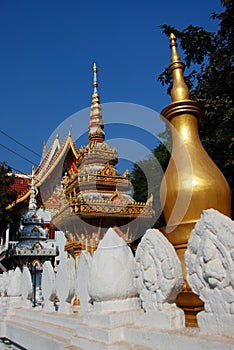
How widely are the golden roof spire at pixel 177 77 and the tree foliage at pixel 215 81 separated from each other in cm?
396

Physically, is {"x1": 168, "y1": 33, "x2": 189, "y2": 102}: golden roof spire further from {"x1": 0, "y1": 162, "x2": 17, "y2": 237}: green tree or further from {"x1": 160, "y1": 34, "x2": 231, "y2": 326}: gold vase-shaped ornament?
{"x1": 0, "y1": 162, "x2": 17, "y2": 237}: green tree

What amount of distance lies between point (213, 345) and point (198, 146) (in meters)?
2.70

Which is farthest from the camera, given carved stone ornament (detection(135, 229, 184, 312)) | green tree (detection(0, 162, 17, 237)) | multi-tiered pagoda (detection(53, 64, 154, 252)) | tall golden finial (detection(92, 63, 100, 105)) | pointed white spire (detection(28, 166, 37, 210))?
pointed white spire (detection(28, 166, 37, 210))

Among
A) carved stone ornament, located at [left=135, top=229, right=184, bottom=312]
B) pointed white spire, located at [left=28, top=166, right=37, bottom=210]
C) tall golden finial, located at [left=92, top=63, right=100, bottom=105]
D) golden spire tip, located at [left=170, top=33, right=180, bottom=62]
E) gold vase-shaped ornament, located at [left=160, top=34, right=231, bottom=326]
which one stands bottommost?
carved stone ornament, located at [left=135, top=229, right=184, bottom=312]

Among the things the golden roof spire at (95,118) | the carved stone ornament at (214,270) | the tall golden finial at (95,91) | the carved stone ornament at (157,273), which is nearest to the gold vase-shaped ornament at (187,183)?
the carved stone ornament at (157,273)

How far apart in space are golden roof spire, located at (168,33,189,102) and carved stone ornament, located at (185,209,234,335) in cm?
258

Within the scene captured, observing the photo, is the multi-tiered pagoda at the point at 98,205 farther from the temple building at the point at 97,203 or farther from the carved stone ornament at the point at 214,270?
the carved stone ornament at the point at 214,270

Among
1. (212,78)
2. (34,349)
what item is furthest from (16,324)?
(212,78)

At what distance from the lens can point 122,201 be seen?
28.0 ft

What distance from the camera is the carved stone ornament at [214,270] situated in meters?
2.05

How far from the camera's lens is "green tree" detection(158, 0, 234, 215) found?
368 inches

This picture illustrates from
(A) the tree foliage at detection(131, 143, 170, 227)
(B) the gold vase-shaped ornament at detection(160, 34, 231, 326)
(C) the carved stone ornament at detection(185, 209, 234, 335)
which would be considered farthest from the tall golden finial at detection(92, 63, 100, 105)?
(C) the carved stone ornament at detection(185, 209, 234, 335)

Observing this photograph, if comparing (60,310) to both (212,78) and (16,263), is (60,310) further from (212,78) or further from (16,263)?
(16,263)

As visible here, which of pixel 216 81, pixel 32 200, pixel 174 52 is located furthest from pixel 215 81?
pixel 32 200
